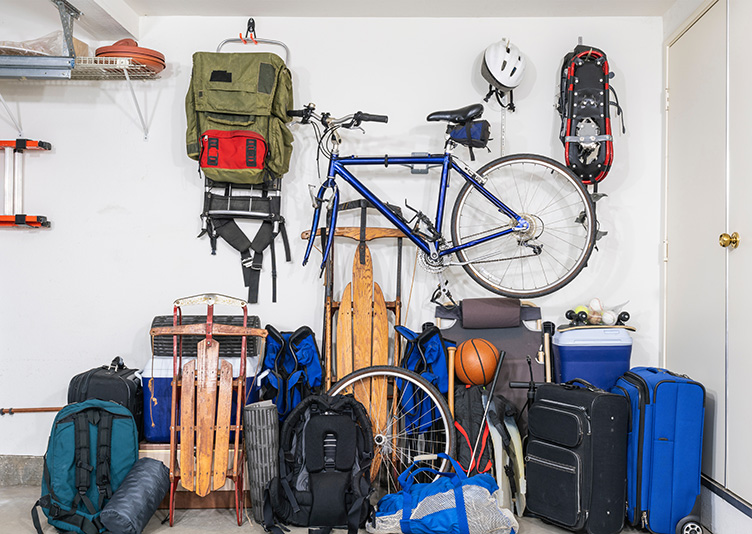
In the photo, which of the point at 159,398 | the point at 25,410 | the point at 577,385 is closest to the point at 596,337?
the point at 577,385

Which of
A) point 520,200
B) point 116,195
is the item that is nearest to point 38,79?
point 116,195

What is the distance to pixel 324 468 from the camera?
275 centimetres

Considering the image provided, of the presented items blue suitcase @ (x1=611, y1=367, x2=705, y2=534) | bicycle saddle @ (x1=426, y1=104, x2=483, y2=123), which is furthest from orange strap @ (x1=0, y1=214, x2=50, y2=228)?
blue suitcase @ (x1=611, y1=367, x2=705, y2=534)

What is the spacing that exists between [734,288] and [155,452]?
2839 mm

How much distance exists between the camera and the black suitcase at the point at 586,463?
8.68 feet

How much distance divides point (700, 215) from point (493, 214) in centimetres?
106

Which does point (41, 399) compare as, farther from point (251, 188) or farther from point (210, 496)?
point (251, 188)

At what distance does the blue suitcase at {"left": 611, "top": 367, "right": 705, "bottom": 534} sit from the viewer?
269 centimetres

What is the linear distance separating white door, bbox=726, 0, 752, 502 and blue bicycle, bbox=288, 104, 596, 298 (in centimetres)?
69

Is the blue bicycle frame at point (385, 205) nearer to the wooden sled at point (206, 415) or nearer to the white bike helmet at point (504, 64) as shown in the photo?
the white bike helmet at point (504, 64)

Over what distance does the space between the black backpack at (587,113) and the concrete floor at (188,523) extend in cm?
185

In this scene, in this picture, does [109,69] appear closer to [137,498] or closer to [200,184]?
[200,184]

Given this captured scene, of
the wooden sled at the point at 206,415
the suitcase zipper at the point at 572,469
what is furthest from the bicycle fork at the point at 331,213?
the suitcase zipper at the point at 572,469

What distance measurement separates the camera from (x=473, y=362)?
305cm
